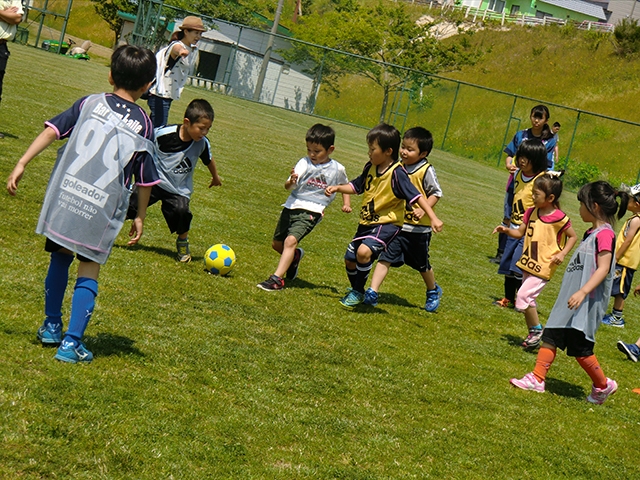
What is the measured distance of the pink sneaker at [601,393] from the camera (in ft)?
19.4

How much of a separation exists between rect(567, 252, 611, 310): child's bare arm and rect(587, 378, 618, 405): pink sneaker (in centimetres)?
76

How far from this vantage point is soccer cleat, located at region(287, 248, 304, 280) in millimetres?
7660

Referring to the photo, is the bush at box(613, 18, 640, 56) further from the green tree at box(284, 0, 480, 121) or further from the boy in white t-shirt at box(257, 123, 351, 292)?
the boy in white t-shirt at box(257, 123, 351, 292)

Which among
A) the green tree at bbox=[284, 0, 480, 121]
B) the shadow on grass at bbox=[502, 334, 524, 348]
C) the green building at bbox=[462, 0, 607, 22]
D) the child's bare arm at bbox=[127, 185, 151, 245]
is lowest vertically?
the shadow on grass at bbox=[502, 334, 524, 348]

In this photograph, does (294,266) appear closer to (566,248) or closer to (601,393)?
(566,248)

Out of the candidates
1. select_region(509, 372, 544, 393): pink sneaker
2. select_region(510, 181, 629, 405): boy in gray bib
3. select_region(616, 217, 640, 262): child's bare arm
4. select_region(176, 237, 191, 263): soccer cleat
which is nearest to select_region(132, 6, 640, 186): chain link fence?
select_region(616, 217, 640, 262): child's bare arm

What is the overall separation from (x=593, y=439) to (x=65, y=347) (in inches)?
132

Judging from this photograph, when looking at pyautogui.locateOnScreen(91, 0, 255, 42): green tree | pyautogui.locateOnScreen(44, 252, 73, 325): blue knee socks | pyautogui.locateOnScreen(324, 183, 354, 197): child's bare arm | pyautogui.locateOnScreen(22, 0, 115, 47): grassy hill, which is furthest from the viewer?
pyautogui.locateOnScreen(22, 0, 115, 47): grassy hill

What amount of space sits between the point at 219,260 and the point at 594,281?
10.6 ft

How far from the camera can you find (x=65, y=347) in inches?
165

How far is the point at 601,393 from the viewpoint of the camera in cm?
591

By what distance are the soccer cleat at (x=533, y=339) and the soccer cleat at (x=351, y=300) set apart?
1574 millimetres

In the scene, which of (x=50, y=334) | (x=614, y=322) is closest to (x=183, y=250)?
(x=50, y=334)

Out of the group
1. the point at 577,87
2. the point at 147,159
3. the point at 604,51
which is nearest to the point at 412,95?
the point at 577,87
